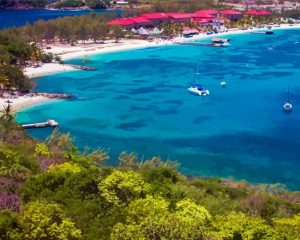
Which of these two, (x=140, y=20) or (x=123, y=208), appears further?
(x=140, y=20)

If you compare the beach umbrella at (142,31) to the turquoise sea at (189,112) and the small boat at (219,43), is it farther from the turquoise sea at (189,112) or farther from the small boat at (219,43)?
the turquoise sea at (189,112)

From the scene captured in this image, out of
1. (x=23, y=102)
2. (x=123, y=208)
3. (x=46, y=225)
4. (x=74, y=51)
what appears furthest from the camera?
(x=74, y=51)

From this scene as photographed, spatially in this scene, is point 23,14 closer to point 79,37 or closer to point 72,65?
point 79,37

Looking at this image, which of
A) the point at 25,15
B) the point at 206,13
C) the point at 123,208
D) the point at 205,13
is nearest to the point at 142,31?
the point at 205,13

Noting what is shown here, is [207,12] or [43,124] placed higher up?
[207,12]

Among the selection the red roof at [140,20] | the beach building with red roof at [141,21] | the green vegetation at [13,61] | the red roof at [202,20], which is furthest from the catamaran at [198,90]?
the red roof at [202,20]

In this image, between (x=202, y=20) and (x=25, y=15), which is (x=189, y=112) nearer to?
(x=202, y=20)

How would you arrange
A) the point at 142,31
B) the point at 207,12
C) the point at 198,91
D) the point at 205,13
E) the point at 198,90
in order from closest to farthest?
the point at 198,91 → the point at 198,90 → the point at 142,31 → the point at 205,13 → the point at 207,12

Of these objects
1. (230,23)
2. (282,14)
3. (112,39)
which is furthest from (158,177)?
(282,14)
